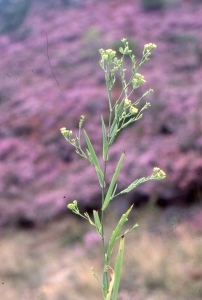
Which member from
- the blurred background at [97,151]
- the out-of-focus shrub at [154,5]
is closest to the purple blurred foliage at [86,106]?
the blurred background at [97,151]

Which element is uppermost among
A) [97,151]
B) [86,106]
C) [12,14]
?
[12,14]

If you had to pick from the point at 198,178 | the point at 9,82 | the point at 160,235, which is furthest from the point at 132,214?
the point at 9,82

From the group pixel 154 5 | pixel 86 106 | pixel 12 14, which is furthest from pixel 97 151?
pixel 12 14

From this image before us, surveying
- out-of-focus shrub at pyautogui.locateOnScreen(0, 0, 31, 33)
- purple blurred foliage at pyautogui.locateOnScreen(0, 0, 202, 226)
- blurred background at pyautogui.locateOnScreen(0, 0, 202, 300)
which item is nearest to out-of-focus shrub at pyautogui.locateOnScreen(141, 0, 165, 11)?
blurred background at pyautogui.locateOnScreen(0, 0, 202, 300)

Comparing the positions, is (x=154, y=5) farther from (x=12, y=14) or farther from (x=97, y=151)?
(x=97, y=151)

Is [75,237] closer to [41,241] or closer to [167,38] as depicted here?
[41,241]
